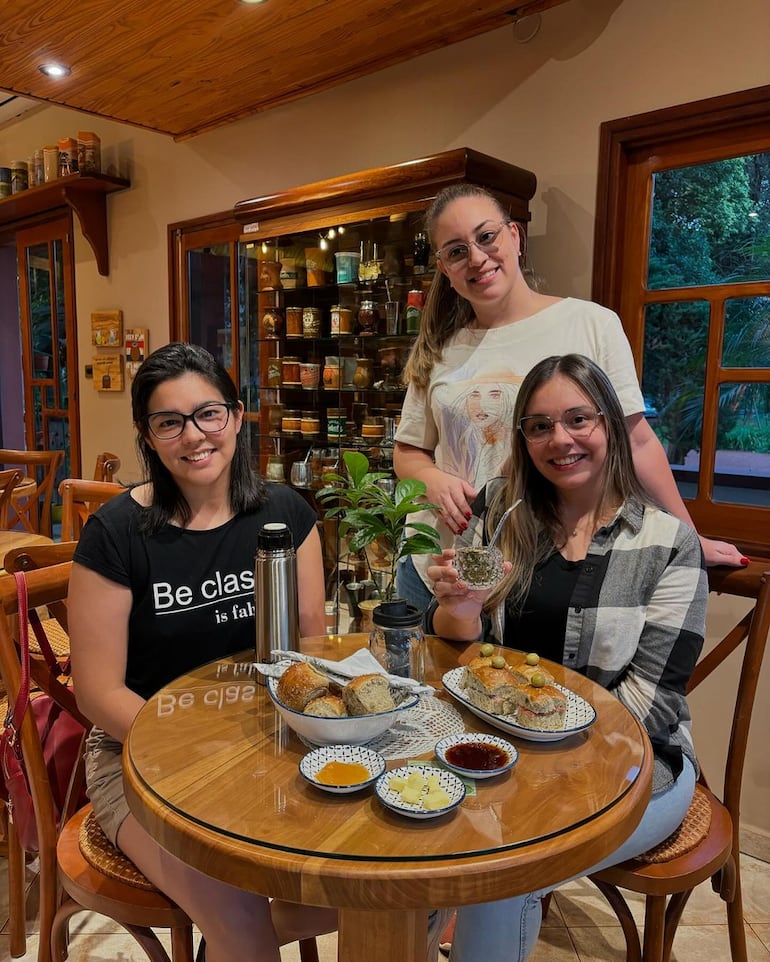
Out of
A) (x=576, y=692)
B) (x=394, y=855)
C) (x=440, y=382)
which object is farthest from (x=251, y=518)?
(x=394, y=855)

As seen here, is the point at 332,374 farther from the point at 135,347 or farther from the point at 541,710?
the point at 541,710

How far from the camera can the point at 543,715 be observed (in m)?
1.08

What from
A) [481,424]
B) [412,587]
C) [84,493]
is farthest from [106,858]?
[84,493]

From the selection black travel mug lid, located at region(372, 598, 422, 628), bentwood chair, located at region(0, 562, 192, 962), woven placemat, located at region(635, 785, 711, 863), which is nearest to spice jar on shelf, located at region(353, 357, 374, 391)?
bentwood chair, located at region(0, 562, 192, 962)

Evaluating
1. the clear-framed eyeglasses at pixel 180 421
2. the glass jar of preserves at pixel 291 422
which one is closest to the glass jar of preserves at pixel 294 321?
the glass jar of preserves at pixel 291 422

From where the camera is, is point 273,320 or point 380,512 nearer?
point 380,512

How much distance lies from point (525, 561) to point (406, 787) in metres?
0.65

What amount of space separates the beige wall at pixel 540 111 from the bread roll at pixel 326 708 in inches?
64.5

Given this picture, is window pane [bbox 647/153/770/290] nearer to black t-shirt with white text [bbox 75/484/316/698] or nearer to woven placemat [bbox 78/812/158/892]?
black t-shirt with white text [bbox 75/484/316/698]

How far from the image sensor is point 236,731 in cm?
112

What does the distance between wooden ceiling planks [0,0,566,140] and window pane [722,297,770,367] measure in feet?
3.84

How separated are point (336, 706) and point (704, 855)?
78 centimetres

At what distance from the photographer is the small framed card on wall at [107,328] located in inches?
177

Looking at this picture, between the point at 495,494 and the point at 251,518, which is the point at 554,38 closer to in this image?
the point at 495,494
